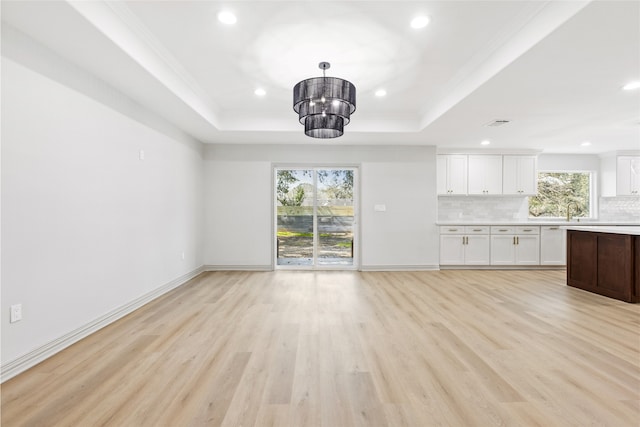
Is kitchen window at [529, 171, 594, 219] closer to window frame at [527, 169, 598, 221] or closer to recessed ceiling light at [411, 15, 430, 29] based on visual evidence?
window frame at [527, 169, 598, 221]

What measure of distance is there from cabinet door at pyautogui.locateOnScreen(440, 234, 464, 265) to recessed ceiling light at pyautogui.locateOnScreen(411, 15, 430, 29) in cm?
437

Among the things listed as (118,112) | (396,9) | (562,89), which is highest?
(396,9)

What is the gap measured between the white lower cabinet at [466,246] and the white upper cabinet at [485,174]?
98cm

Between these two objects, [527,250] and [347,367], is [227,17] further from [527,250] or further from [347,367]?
[527,250]

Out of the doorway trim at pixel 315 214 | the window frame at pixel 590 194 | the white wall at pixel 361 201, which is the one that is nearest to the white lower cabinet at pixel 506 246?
the white wall at pixel 361 201

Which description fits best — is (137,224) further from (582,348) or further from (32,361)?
(582,348)

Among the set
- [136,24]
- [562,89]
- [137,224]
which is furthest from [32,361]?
[562,89]

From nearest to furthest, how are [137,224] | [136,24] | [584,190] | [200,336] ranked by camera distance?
[136,24]
[200,336]
[137,224]
[584,190]

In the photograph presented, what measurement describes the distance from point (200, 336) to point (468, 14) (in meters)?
3.58

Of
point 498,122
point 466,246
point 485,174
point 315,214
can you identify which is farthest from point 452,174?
point 315,214

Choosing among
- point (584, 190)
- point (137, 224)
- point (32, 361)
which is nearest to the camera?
point (32, 361)

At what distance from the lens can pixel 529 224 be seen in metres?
5.98

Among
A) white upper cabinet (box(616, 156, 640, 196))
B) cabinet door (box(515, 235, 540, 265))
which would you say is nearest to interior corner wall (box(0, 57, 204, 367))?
cabinet door (box(515, 235, 540, 265))

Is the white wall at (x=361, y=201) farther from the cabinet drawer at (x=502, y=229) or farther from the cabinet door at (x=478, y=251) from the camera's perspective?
the cabinet drawer at (x=502, y=229)
